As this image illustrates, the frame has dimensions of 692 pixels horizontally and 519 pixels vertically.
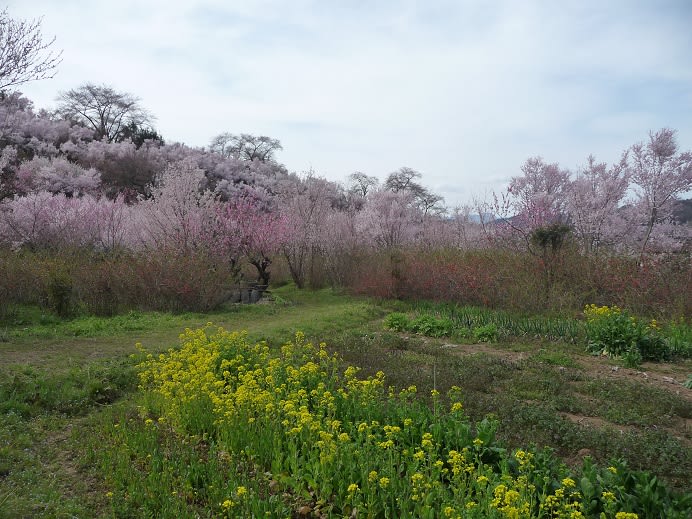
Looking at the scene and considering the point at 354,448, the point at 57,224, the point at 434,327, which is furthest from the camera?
the point at 57,224

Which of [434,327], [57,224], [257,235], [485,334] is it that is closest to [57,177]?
[57,224]

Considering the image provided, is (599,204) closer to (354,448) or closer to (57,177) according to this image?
(354,448)

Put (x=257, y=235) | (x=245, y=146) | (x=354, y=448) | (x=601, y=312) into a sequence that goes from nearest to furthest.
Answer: (x=354, y=448)
(x=601, y=312)
(x=257, y=235)
(x=245, y=146)

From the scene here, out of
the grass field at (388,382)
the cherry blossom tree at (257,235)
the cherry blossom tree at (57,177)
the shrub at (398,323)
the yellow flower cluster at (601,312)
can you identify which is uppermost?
the cherry blossom tree at (57,177)

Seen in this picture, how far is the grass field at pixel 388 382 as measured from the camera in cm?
414

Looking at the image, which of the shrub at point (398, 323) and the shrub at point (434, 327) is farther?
the shrub at point (398, 323)

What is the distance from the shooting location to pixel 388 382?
645cm

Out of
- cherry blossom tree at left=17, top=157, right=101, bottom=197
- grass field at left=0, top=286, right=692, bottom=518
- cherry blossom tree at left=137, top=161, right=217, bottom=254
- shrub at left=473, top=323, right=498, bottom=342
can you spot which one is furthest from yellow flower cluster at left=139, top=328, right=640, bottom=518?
cherry blossom tree at left=17, top=157, right=101, bottom=197

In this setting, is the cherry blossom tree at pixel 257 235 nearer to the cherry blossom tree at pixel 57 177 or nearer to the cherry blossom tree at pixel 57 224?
Answer: the cherry blossom tree at pixel 57 224

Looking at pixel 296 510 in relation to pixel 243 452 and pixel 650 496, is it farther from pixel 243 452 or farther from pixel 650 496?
pixel 650 496

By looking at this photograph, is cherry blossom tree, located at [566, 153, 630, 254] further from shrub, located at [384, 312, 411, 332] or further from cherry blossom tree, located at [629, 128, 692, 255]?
shrub, located at [384, 312, 411, 332]

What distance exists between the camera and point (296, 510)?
3.50m

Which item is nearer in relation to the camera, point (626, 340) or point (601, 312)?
point (626, 340)

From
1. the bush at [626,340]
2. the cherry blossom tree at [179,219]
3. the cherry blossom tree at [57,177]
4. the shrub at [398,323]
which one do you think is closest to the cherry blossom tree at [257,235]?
the cherry blossom tree at [179,219]
